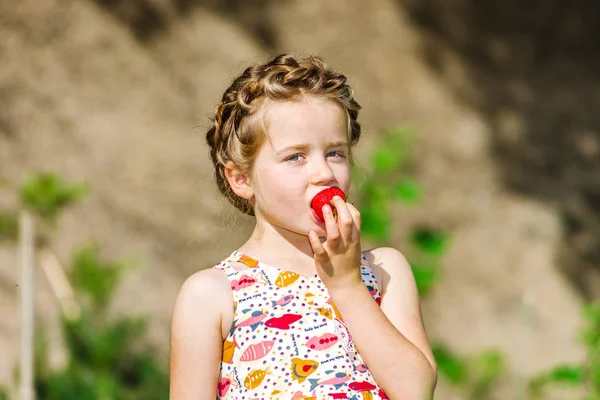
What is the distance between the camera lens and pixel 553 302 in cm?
786

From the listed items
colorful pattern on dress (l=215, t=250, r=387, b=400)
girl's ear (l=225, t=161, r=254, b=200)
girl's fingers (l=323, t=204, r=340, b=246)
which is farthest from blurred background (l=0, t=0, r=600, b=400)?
girl's fingers (l=323, t=204, r=340, b=246)

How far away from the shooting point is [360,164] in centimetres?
421

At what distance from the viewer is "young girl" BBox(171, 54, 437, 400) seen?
184 cm

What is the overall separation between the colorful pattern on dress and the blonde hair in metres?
0.31

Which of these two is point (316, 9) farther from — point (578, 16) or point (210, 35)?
point (578, 16)

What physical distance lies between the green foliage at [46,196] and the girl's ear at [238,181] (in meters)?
2.58

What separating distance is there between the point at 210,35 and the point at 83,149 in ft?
4.99

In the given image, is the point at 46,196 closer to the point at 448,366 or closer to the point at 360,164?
the point at 360,164

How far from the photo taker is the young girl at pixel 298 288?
6.05ft

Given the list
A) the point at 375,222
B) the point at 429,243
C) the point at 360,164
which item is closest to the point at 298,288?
the point at 360,164

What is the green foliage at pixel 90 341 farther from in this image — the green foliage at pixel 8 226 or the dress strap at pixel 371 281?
the dress strap at pixel 371 281

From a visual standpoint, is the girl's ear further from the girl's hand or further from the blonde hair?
the girl's hand

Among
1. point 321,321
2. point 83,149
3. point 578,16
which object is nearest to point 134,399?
point 83,149

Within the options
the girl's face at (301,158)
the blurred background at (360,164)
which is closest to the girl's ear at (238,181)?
the girl's face at (301,158)
